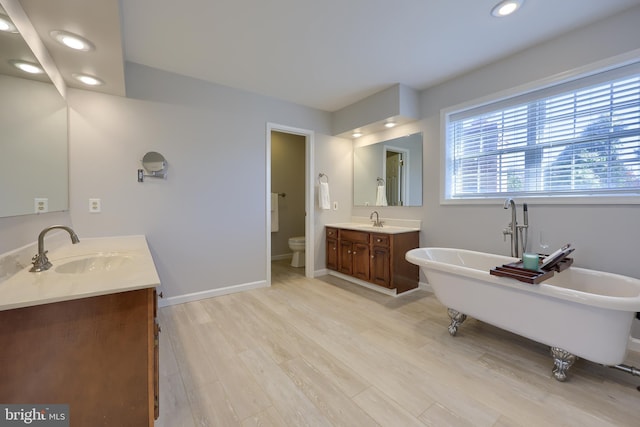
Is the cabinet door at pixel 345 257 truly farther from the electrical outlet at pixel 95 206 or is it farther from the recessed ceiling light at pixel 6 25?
the recessed ceiling light at pixel 6 25

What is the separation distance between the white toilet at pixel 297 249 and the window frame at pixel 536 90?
2328 millimetres

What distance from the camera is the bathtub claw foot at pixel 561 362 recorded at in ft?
5.38

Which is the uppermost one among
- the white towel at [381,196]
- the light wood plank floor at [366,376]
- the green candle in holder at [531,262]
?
the white towel at [381,196]

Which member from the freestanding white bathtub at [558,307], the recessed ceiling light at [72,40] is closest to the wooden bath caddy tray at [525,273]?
the freestanding white bathtub at [558,307]

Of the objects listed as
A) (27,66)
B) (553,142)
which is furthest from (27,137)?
(553,142)

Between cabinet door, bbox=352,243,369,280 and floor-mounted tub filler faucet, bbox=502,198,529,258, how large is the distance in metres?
1.49

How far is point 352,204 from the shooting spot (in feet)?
14.1

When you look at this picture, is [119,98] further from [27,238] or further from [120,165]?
[27,238]

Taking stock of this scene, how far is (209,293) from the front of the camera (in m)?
3.04

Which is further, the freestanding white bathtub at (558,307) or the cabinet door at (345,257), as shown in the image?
the cabinet door at (345,257)

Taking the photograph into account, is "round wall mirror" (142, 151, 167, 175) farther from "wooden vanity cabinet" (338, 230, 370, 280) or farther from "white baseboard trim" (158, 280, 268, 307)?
"wooden vanity cabinet" (338, 230, 370, 280)

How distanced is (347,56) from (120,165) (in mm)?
2381

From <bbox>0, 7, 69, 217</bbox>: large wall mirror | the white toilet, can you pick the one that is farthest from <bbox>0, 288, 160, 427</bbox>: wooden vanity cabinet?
the white toilet

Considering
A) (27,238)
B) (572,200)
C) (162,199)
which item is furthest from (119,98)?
(572,200)
